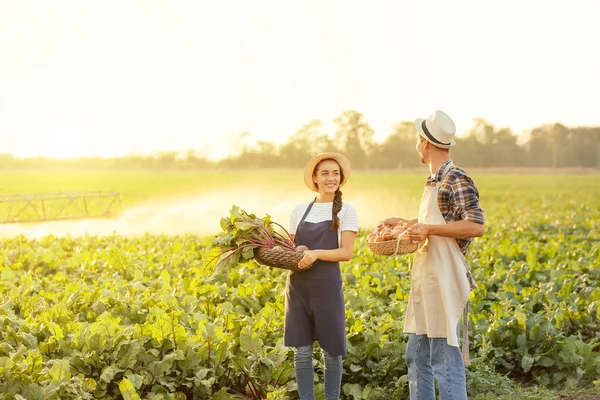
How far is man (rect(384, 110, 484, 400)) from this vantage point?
546 centimetres

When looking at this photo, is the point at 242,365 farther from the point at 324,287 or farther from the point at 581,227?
the point at 581,227

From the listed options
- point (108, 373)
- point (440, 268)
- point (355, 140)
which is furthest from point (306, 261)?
point (355, 140)

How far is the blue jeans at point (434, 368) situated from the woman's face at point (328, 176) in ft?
4.16

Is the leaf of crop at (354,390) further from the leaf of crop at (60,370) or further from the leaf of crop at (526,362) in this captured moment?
the leaf of crop at (60,370)

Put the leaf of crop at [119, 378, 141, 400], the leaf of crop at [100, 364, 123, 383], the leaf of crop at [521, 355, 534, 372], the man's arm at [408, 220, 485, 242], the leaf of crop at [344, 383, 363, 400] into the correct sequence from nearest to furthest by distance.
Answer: the man's arm at [408, 220, 485, 242] < the leaf of crop at [119, 378, 141, 400] < the leaf of crop at [100, 364, 123, 383] < the leaf of crop at [344, 383, 363, 400] < the leaf of crop at [521, 355, 534, 372]

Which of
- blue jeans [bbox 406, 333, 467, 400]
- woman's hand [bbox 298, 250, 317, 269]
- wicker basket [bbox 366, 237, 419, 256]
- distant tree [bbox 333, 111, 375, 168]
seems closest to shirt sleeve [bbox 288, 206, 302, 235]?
woman's hand [bbox 298, 250, 317, 269]

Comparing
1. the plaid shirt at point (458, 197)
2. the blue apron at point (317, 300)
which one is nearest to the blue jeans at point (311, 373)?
the blue apron at point (317, 300)

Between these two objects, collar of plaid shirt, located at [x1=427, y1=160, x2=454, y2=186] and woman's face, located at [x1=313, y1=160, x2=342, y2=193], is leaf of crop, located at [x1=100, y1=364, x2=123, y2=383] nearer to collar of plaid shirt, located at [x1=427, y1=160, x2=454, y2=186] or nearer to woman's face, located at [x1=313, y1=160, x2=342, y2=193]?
woman's face, located at [x1=313, y1=160, x2=342, y2=193]

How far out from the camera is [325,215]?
5.98 meters

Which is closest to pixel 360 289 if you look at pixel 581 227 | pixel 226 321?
pixel 226 321

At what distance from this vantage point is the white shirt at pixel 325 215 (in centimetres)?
593

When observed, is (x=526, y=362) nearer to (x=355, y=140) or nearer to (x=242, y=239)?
(x=242, y=239)

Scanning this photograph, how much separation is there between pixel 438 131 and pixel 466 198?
538mm

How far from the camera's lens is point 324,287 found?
231 inches
